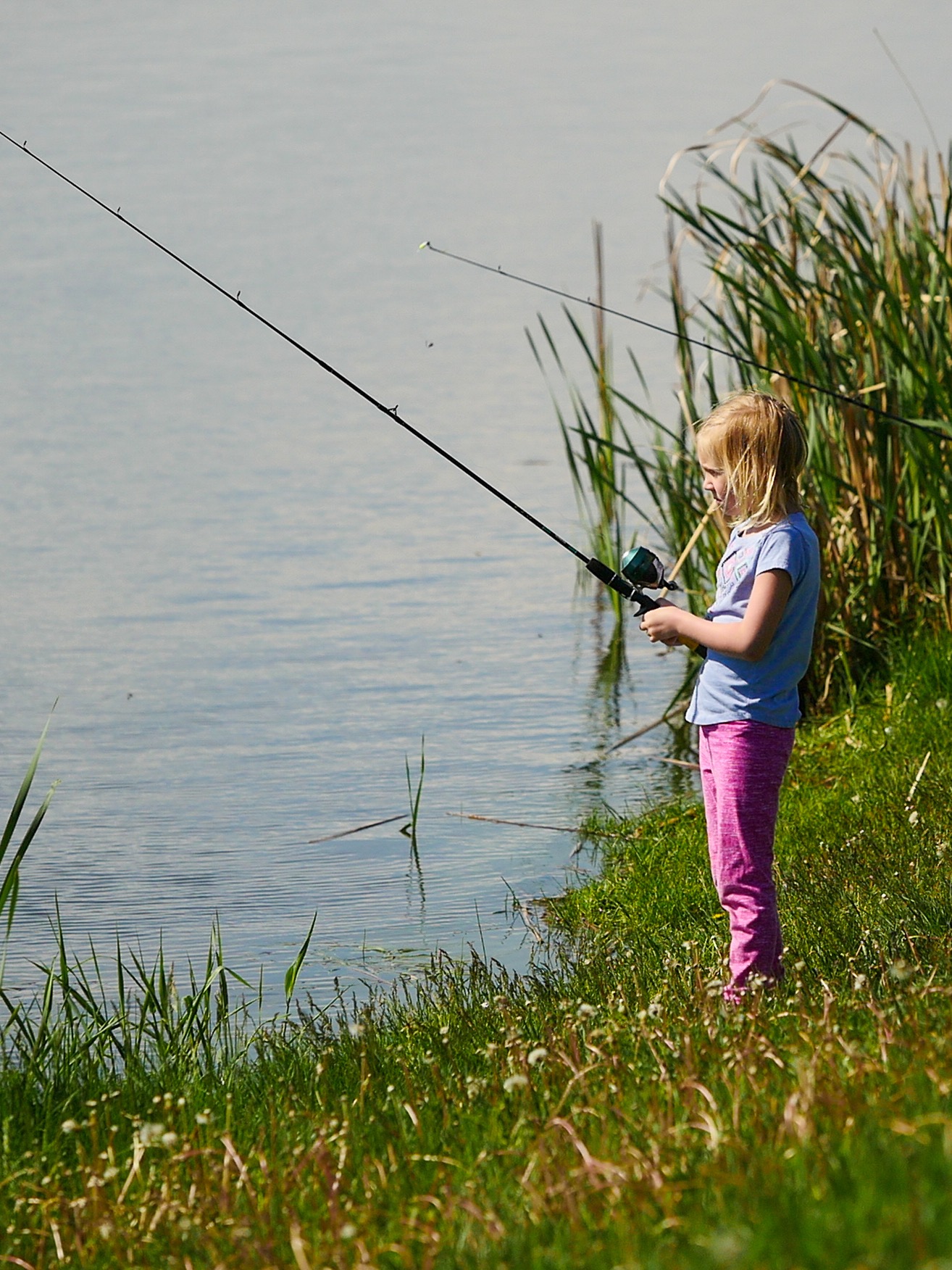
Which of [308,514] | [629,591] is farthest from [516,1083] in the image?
[308,514]

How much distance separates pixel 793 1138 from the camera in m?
2.27

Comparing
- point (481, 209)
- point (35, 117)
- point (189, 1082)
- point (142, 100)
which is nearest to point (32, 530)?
point (189, 1082)

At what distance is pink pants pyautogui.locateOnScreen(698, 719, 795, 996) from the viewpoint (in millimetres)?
3725

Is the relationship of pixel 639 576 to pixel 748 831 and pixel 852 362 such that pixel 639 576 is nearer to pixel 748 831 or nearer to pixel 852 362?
pixel 748 831

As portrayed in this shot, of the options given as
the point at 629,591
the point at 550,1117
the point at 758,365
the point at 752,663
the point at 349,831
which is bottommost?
the point at 349,831

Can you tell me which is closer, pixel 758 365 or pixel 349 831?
pixel 758 365

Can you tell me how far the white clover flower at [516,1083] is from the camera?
2525mm

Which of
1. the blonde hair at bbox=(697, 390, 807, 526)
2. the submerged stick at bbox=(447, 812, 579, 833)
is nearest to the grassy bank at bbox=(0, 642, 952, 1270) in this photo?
the blonde hair at bbox=(697, 390, 807, 526)

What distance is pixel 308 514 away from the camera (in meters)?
11.4

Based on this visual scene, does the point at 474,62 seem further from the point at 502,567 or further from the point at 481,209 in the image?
the point at 502,567

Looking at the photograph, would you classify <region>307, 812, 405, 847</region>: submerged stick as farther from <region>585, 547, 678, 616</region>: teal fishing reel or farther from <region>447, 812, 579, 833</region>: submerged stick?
<region>585, 547, 678, 616</region>: teal fishing reel

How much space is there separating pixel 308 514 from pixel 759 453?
7.80 meters

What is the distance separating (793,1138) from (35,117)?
83.1ft

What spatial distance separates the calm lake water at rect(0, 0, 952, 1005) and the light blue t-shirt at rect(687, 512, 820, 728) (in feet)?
4.85
